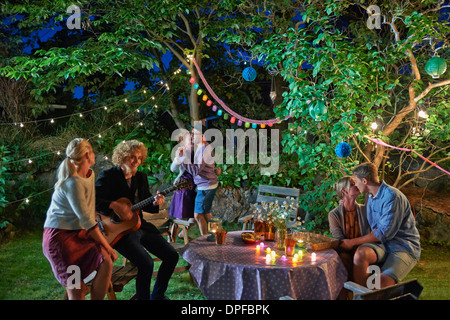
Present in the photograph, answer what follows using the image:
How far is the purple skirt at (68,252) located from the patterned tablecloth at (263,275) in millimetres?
713

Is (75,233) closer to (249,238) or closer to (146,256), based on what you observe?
(146,256)

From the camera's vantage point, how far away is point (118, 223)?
3229 millimetres

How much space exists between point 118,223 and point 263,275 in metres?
1.34

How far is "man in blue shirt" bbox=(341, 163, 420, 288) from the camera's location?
298cm

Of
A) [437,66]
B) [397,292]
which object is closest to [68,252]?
[397,292]

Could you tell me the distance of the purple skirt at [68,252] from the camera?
8.76 ft

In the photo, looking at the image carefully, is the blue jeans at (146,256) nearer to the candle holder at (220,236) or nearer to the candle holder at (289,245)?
the candle holder at (220,236)

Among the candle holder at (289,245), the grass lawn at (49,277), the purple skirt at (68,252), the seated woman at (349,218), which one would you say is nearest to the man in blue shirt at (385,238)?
the seated woman at (349,218)

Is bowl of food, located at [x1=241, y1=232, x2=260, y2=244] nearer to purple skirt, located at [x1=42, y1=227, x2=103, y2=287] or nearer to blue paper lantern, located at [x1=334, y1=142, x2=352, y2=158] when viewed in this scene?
purple skirt, located at [x1=42, y1=227, x2=103, y2=287]

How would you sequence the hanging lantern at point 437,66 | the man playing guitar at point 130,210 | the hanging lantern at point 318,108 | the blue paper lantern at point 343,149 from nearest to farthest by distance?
1. the man playing guitar at point 130,210
2. the hanging lantern at point 437,66
3. the hanging lantern at point 318,108
4. the blue paper lantern at point 343,149

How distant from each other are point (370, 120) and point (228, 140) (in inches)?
171

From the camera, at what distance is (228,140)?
839 cm

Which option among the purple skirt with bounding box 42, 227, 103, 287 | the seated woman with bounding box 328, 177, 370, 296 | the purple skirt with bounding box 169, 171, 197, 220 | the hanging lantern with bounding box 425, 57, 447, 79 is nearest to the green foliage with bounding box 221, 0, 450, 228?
the hanging lantern with bounding box 425, 57, 447, 79
